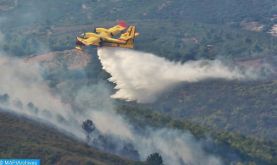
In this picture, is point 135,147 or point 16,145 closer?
point 16,145

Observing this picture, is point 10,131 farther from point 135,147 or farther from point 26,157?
point 135,147

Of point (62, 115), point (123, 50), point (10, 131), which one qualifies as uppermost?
point (123, 50)

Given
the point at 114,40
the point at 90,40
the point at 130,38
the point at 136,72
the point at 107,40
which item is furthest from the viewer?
the point at 136,72

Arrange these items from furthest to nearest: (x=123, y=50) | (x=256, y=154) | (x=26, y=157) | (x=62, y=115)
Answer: (x=62, y=115)
(x=256, y=154)
(x=123, y=50)
(x=26, y=157)

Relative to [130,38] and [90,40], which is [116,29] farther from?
[90,40]

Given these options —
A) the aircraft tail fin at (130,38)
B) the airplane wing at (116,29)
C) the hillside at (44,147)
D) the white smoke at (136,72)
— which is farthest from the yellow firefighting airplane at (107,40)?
the hillside at (44,147)

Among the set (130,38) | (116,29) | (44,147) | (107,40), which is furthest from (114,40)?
(44,147)

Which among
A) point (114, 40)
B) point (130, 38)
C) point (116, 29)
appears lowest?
point (116, 29)

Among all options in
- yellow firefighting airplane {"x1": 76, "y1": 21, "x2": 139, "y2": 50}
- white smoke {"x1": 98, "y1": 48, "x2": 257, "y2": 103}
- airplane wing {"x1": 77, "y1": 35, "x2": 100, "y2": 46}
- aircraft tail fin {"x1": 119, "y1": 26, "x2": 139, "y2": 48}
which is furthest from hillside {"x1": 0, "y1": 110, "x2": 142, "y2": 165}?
aircraft tail fin {"x1": 119, "y1": 26, "x2": 139, "y2": 48}

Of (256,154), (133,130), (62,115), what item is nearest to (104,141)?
(133,130)
